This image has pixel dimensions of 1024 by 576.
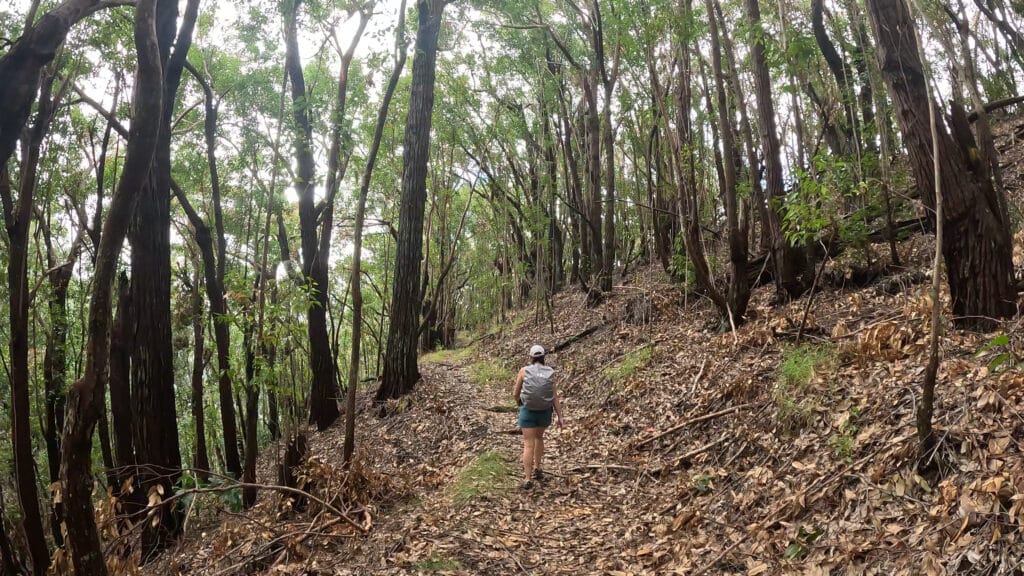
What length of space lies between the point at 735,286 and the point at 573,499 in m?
4.50

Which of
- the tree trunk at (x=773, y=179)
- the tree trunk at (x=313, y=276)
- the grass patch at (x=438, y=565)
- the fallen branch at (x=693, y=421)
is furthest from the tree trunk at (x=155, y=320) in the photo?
the tree trunk at (x=773, y=179)

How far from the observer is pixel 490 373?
1500 cm

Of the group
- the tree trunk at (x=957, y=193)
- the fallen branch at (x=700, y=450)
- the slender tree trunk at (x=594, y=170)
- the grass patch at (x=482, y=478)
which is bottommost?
the grass patch at (x=482, y=478)

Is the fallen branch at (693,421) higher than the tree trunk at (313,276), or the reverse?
the tree trunk at (313,276)

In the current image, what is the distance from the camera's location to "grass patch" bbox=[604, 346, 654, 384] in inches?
391

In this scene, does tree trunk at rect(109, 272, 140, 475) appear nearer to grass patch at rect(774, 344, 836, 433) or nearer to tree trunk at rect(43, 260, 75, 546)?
tree trunk at rect(43, 260, 75, 546)

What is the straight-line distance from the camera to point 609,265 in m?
16.7

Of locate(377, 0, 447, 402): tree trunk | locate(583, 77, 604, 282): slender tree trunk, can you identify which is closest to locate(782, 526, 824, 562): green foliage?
locate(377, 0, 447, 402): tree trunk

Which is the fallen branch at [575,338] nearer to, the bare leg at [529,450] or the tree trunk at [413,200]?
the tree trunk at [413,200]

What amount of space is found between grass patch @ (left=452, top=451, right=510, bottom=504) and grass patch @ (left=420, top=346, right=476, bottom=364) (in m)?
11.5

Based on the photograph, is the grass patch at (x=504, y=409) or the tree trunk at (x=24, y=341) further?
→ the grass patch at (x=504, y=409)

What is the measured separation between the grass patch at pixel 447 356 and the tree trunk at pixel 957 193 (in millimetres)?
14804

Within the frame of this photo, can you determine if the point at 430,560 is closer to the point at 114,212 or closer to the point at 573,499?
the point at 573,499

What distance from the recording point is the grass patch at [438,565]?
4.99 meters
